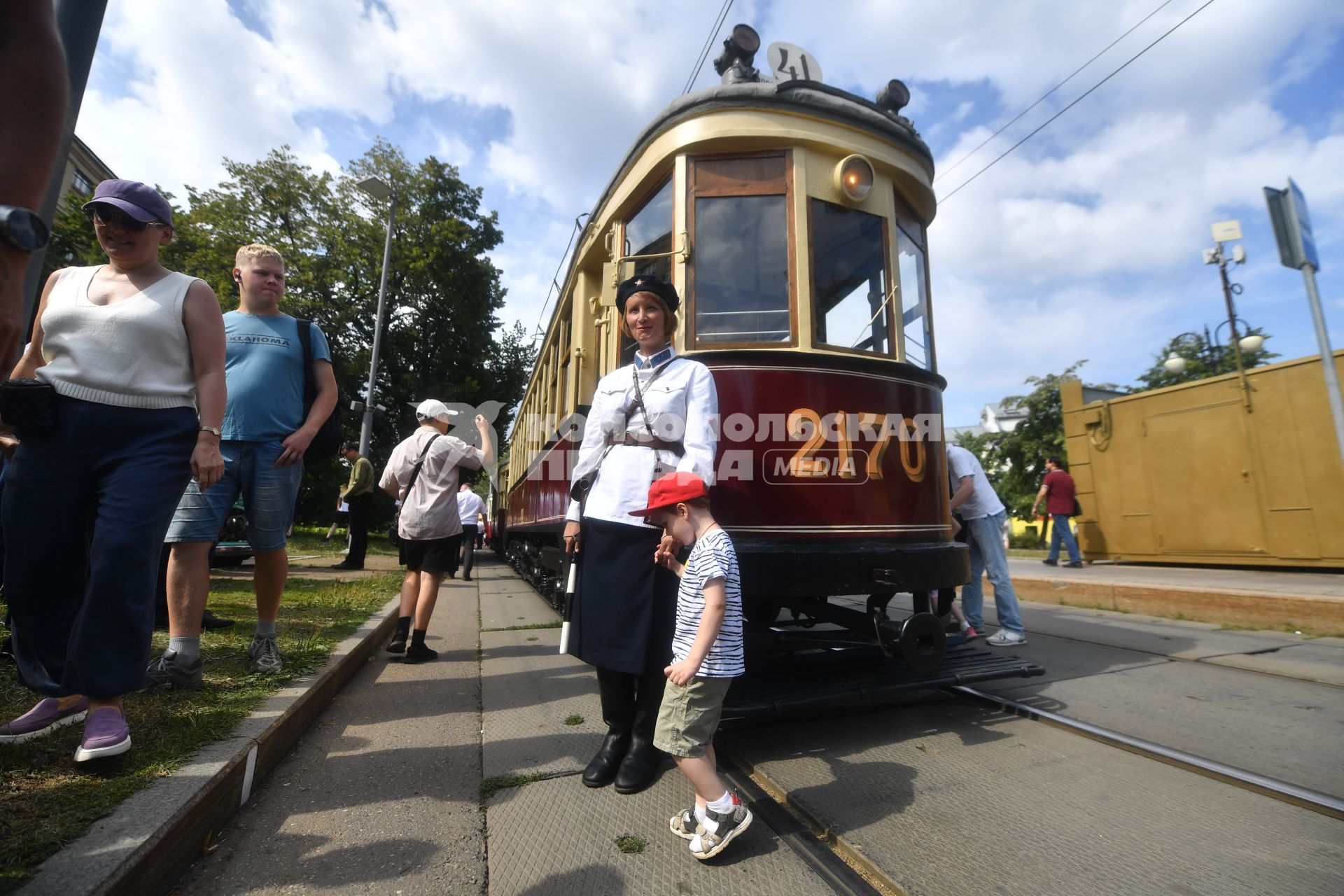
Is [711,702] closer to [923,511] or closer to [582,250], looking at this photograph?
[923,511]

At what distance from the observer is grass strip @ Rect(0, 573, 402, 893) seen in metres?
1.46

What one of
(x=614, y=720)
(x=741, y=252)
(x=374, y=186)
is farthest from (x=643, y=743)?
(x=374, y=186)

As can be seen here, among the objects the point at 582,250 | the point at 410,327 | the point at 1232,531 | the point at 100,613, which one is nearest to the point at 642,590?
the point at 100,613

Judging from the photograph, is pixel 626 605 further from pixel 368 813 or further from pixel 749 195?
pixel 749 195

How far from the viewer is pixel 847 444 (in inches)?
115

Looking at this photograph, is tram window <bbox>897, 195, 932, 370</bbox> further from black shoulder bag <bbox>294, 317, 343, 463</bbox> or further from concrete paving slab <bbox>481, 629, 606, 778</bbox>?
black shoulder bag <bbox>294, 317, 343, 463</bbox>

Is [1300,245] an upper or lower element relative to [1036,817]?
upper

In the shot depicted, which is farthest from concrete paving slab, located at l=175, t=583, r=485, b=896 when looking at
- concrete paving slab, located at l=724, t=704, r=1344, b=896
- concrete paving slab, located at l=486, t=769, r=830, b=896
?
concrete paving slab, located at l=724, t=704, r=1344, b=896

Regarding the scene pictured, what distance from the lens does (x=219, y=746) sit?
6.55 ft

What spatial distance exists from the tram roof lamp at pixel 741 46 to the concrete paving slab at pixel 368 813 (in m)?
3.46

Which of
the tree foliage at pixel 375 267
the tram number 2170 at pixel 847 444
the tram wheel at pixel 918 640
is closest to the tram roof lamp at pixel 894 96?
the tram number 2170 at pixel 847 444

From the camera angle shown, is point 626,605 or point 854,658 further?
point 854,658

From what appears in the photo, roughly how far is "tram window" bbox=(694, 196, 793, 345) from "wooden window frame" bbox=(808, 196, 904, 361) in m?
0.12

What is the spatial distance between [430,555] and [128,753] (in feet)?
6.49
